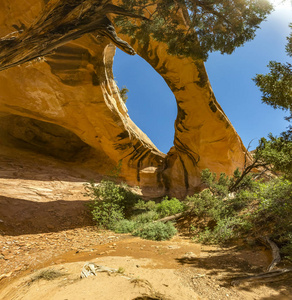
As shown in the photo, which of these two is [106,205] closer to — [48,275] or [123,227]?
[123,227]

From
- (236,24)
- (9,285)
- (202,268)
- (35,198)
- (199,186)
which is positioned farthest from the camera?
(199,186)

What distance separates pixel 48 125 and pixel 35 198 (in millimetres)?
7441

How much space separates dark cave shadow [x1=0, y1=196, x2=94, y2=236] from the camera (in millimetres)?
6090

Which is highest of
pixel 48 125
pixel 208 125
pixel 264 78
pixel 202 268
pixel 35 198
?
pixel 48 125

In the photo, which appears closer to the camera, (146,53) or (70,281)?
→ (70,281)

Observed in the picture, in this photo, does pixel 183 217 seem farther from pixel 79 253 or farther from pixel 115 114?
pixel 115 114

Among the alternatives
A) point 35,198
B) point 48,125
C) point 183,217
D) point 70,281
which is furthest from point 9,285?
point 48,125

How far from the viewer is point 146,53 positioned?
35.1 ft

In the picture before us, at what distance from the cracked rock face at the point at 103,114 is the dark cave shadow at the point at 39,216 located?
2.74 metres

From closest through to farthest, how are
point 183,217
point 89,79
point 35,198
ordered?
1. point 35,198
2. point 183,217
3. point 89,79

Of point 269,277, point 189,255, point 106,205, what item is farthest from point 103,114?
point 269,277

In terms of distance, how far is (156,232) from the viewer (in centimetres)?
621

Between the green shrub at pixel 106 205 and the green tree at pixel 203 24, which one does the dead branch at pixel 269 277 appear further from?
the green tree at pixel 203 24

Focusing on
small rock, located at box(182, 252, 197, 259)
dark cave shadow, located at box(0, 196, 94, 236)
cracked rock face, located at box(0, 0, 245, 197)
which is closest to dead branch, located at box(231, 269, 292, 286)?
small rock, located at box(182, 252, 197, 259)
